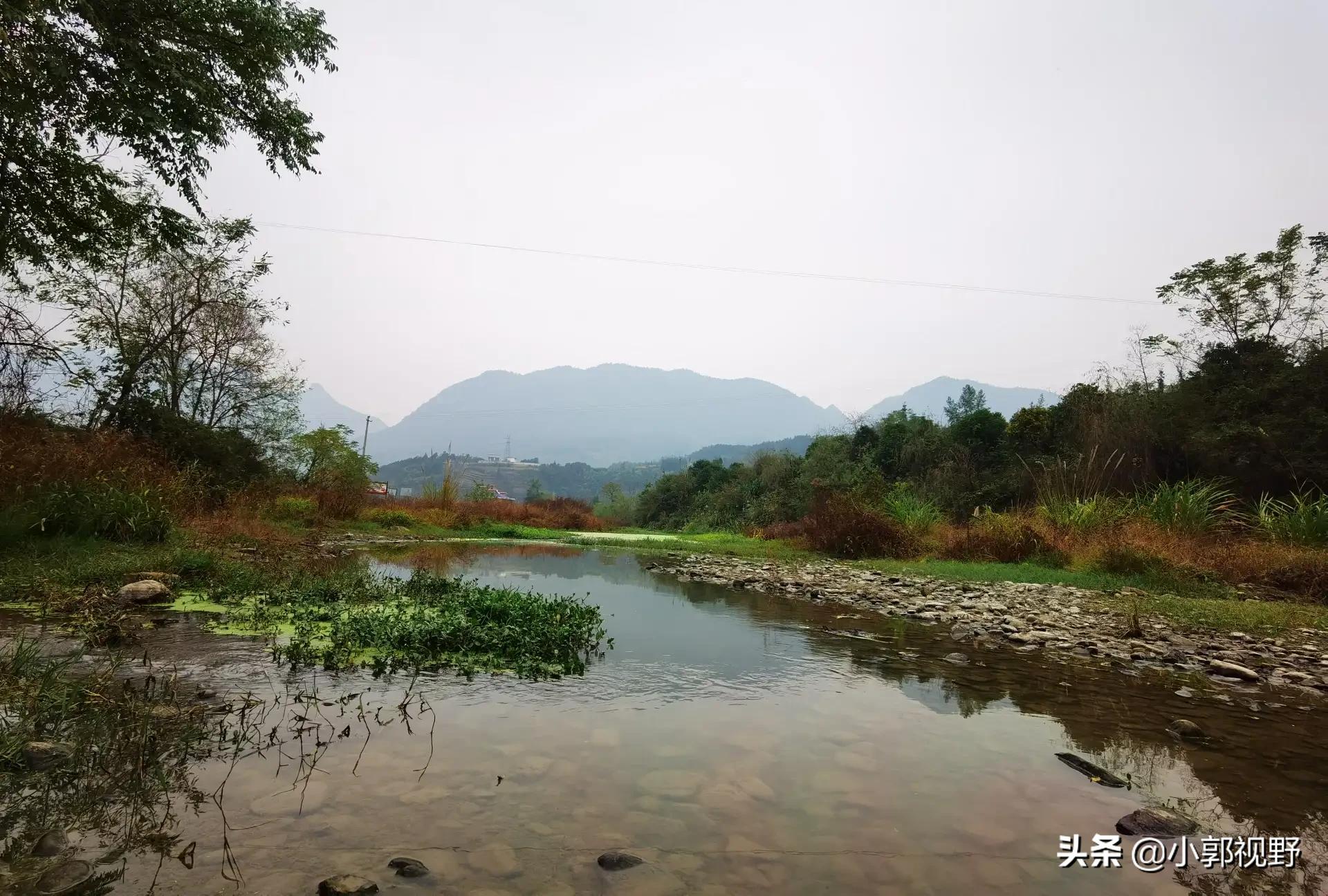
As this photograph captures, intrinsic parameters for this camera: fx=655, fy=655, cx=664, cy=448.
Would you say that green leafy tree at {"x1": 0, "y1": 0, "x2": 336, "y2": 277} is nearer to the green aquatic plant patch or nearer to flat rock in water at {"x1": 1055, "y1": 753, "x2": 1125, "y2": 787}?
the green aquatic plant patch

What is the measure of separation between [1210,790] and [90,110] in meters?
11.8

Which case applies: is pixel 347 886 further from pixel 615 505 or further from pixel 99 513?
pixel 615 505

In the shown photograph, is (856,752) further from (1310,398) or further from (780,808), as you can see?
(1310,398)

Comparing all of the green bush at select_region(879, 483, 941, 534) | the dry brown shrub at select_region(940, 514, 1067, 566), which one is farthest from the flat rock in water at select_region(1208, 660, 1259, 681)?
the green bush at select_region(879, 483, 941, 534)

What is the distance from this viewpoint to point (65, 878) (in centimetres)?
215

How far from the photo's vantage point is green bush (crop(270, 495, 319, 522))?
18969mm

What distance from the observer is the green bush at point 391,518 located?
22.7 metres

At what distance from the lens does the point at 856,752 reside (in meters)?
3.84

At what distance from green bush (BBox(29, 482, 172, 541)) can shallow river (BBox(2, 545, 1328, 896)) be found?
16.2 ft

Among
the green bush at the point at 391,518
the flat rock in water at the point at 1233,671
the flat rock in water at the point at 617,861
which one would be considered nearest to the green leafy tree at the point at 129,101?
the flat rock in water at the point at 617,861

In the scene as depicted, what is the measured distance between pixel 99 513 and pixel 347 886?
33.2 feet

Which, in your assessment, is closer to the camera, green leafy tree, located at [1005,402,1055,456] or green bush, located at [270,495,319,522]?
green bush, located at [270,495,319,522]

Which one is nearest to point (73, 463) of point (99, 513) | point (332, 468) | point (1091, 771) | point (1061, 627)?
point (99, 513)

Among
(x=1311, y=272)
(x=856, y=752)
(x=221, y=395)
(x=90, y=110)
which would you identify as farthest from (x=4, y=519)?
(x=1311, y=272)
